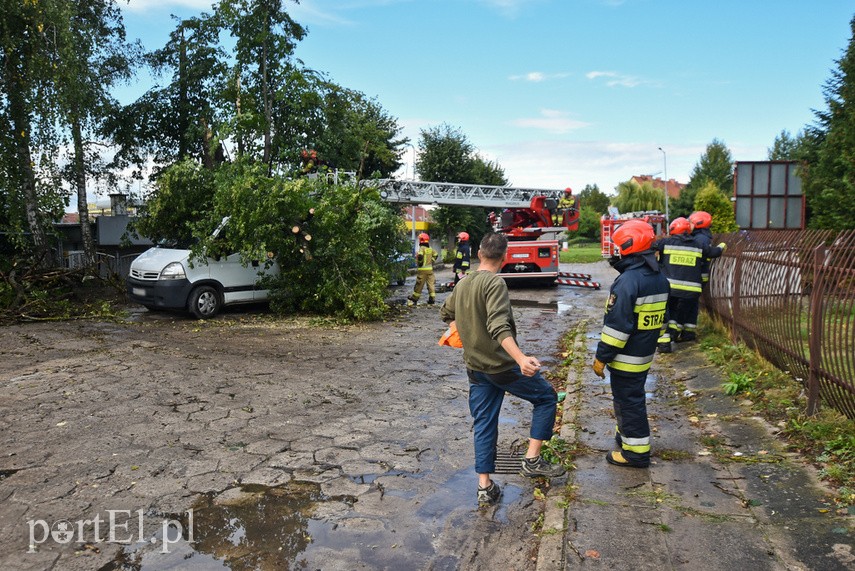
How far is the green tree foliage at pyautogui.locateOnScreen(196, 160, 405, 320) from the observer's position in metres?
11.6

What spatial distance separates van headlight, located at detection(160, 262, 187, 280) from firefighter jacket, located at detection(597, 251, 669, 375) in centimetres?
906

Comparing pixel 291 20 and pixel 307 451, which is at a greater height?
pixel 291 20

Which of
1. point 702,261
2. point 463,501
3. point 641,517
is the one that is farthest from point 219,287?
point 641,517

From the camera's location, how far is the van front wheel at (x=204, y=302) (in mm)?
11984

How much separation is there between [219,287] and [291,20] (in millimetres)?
8307

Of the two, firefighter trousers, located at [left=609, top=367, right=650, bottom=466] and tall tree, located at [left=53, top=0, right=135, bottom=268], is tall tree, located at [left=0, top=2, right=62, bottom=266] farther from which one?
firefighter trousers, located at [left=609, top=367, right=650, bottom=466]

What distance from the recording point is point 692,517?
3938 mm

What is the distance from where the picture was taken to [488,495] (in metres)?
4.25

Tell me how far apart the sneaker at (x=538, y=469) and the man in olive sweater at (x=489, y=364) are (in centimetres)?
2

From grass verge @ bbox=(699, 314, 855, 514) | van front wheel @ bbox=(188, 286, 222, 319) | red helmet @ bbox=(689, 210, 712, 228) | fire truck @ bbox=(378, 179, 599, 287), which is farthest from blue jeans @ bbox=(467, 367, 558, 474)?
fire truck @ bbox=(378, 179, 599, 287)

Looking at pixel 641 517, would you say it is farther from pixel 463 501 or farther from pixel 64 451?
pixel 64 451

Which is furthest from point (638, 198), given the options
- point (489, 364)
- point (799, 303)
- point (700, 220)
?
point (489, 364)

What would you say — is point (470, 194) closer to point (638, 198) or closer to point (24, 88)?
point (24, 88)

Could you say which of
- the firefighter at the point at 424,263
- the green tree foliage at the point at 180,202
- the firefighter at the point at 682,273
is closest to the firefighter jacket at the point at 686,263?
the firefighter at the point at 682,273
